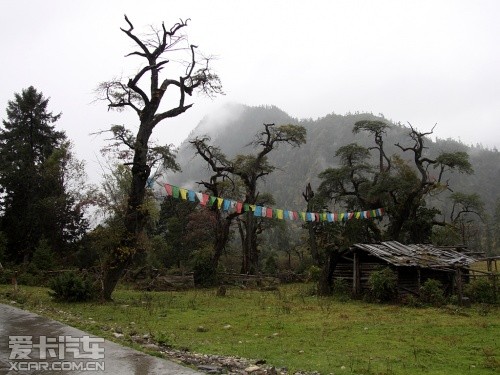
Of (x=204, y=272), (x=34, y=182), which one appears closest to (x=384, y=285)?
(x=204, y=272)

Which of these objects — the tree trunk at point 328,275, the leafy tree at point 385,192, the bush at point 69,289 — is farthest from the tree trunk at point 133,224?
the leafy tree at point 385,192

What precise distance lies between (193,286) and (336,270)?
375 inches

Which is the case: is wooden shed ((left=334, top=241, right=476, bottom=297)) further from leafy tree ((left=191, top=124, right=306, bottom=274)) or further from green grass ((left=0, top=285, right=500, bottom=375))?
leafy tree ((left=191, top=124, right=306, bottom=274))

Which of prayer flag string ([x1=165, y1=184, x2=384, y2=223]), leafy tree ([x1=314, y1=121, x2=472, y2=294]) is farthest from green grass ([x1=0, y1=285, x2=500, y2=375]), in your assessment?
leafy tree ([x1=314, y1=121, x2=472, y2=294])

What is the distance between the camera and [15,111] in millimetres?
35750

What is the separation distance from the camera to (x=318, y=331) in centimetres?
1188

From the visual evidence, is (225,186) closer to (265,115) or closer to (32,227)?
(32,227)

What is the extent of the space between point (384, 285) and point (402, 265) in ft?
4.01

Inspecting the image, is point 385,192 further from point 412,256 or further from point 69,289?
point 69,289

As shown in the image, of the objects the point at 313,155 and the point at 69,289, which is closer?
the point at 69,289

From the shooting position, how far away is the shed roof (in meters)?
19.3

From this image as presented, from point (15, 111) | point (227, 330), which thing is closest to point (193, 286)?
point (227, 330)

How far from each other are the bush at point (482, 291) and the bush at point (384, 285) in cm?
346

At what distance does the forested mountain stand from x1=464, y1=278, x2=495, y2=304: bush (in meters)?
→ 59.6
